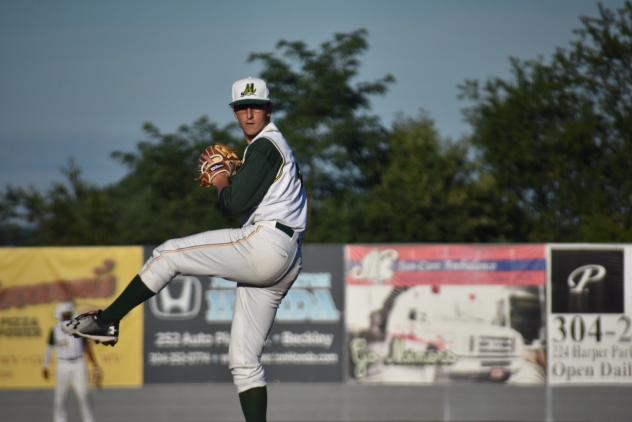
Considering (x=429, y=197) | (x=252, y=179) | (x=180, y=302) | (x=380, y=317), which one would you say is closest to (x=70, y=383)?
(x=180, y=302)

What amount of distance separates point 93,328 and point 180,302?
14737 millimetres

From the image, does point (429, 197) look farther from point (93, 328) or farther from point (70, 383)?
point (93, 328)

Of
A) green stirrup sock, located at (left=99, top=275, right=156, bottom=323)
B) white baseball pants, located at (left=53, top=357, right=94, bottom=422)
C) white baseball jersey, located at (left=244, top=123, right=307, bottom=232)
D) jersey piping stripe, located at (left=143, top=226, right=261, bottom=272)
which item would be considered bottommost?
white baseball pants, located at (left=53, top=357, right=94, bottom=422)

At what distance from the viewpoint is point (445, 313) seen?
20.1 metres

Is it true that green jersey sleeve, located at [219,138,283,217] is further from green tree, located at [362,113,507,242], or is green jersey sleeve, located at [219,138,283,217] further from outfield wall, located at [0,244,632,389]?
green tree, located at [362,113,507,242]

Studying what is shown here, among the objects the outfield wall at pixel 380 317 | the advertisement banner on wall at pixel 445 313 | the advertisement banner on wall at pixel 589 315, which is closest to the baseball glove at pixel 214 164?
the outfield wall at pixel 380 317

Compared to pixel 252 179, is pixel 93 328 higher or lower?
lower

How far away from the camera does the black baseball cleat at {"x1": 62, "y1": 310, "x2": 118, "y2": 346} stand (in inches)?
226

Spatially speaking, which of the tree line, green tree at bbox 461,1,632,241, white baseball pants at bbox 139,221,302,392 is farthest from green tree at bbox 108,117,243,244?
white baseball pants at bbox 139,221,302,392

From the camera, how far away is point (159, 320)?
66.7 feet

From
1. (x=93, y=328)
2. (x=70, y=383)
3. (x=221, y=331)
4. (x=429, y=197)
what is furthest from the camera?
(x=429, y=197)

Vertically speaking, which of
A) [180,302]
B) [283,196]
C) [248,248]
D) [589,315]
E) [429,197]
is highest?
[429,197]

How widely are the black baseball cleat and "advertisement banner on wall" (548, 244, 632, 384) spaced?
15.3m

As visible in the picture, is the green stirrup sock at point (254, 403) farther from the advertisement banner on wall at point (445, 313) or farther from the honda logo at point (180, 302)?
the honda logo at point (180, 302)
